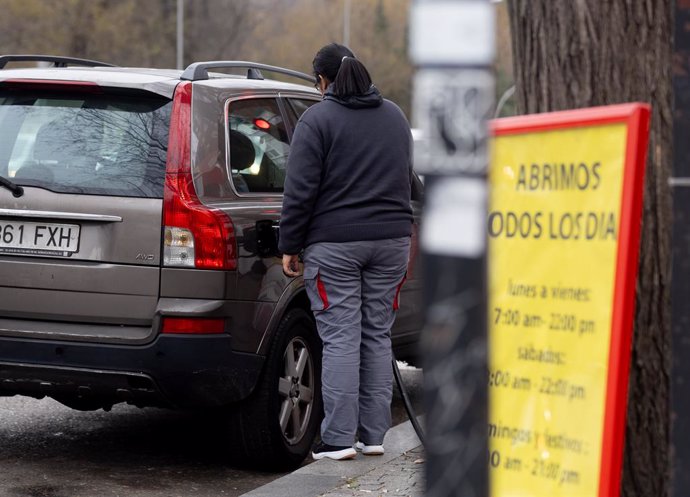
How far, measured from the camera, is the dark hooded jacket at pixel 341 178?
5.84 meters

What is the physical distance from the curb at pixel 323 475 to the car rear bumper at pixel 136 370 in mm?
454

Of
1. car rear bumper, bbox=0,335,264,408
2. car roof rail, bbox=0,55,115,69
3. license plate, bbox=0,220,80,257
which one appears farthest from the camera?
car roof rail, bbox=0,55,115,69

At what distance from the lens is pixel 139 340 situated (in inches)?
222

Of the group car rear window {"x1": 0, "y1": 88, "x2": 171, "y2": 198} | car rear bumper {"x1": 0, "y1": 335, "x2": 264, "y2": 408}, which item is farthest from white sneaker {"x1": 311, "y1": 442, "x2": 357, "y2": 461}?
car rear window {"x1": 0, "y1": 88, "x2": 171, "y2": 198}

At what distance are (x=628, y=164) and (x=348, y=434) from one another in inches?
115

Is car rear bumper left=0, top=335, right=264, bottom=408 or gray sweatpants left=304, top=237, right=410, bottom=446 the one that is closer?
car rear bumper left=0, top=335, right=264, bottom=408

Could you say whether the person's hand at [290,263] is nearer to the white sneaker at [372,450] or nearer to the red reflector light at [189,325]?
the red reflector light at [189,325]

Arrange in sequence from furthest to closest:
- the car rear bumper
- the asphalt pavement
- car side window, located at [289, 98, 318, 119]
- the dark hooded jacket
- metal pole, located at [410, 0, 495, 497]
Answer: car side window, located at [289, 98, 318, 119], the asphalt pavement, the dark hooded jacket, the car rear bumper, metal pole, located at [410, 0, 495, 497]

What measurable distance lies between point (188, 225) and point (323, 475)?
1.18 metres

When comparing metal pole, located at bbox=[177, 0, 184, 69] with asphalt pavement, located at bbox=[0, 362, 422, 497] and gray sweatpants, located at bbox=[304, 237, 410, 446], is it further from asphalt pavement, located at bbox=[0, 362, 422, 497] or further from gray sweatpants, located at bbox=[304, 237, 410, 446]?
gray sweatpants, located at bbox=[304, 237, 410, 446]

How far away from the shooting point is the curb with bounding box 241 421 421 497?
5.46 meters

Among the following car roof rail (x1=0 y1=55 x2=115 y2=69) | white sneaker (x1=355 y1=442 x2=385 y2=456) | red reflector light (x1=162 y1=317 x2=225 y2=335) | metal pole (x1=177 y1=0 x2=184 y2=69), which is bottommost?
white sneaker (x1=355 y1=442 x2=385 y2=456)

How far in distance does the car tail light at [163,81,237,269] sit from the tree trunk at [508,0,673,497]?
1.90 m

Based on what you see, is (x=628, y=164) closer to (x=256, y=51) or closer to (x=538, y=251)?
(x=538, y=251)
